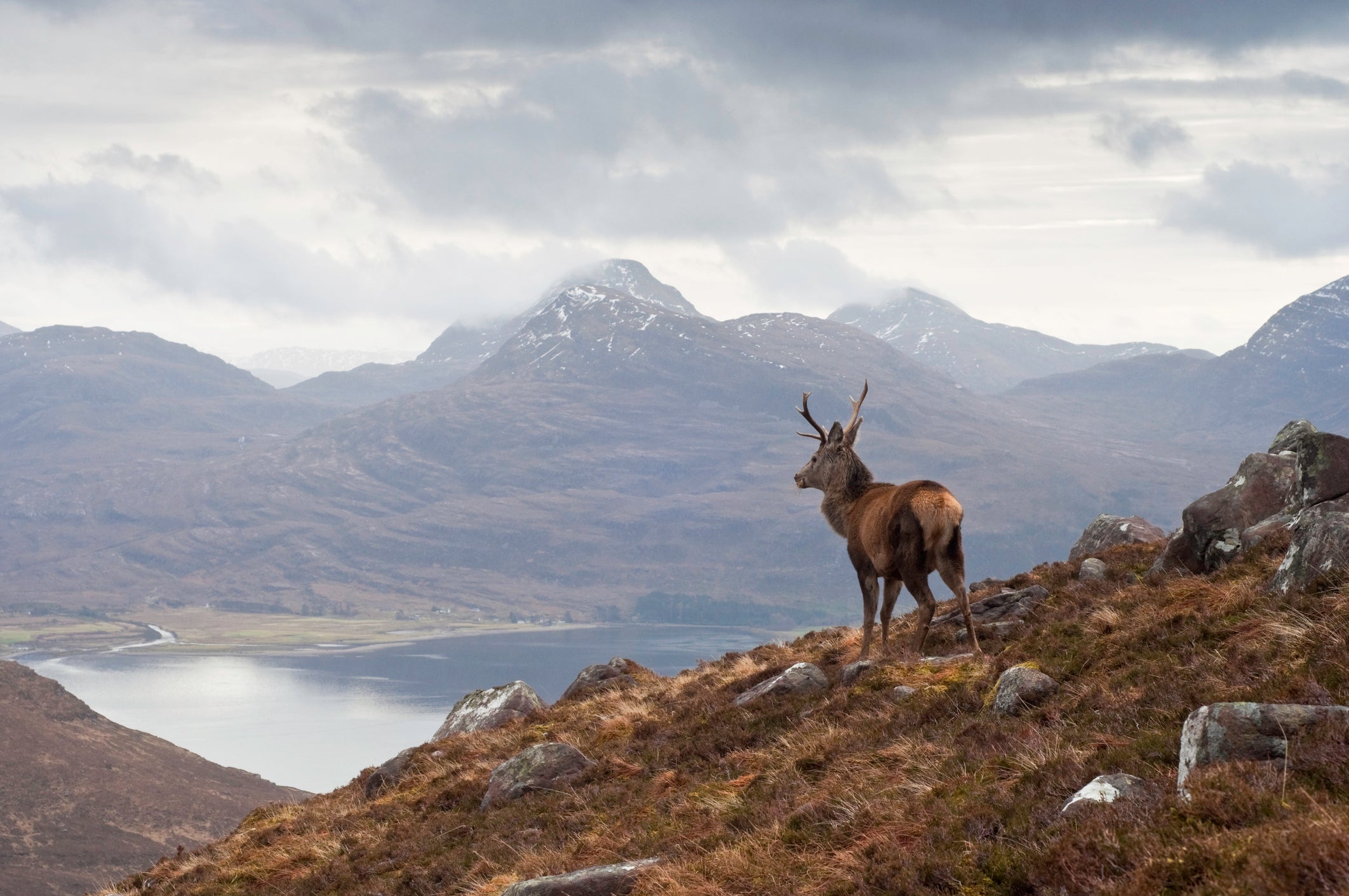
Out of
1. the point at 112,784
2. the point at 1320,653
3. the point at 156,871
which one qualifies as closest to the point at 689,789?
the point at 1320,653

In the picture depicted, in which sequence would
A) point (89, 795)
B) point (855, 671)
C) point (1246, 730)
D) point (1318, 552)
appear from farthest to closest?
point (89, 795), point (855, 671), point (1318, 552), point (1246, 730)

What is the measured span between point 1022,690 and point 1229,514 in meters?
7.27

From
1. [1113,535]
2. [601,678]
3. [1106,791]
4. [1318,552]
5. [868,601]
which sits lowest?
[601,678]

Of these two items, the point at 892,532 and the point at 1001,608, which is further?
the point at 1001,608

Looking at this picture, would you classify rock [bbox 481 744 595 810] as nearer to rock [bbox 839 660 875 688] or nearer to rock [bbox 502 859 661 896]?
rock [bbox 839 660 875 688]

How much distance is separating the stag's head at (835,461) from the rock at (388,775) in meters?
9.18

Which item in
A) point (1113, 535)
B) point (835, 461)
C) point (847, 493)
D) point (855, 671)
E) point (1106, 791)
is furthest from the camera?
point (1113, 535)

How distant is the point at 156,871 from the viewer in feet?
72.1

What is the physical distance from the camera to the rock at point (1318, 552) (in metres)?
12.4

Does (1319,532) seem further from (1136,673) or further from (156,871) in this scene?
(156,871)

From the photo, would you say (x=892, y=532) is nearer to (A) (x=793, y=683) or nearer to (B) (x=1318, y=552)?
(A) (x=793, y=683)

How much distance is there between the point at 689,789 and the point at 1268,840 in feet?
27.2

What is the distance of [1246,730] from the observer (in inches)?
323

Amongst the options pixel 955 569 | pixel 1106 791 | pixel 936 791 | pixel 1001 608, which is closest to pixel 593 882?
pixel 936 791
